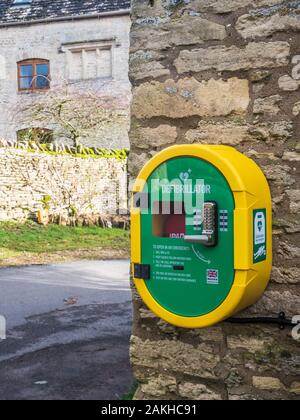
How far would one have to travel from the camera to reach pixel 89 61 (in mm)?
19172

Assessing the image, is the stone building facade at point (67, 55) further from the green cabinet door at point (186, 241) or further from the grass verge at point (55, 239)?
the green cabinet door at point (186, 241)

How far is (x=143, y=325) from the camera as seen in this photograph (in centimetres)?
315

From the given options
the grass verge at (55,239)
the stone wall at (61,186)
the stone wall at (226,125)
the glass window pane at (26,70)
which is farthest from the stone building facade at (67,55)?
the stone wall at (226,125)

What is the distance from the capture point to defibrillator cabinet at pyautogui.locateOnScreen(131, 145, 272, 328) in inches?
104

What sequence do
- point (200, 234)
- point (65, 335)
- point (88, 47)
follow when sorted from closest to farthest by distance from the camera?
point (200, 234)
point (65, 335)
point (88, 47)

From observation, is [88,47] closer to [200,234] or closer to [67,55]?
[67,55]

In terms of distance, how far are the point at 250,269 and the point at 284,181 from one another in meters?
0.48

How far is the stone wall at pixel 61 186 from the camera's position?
1439 cm

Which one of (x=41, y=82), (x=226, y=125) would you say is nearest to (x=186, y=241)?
(x=226, y=125)

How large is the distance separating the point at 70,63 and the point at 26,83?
1.68 m

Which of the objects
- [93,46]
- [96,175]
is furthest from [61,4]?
[96,175]

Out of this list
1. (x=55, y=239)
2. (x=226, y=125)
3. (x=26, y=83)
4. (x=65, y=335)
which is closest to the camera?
(x=226, y=125)

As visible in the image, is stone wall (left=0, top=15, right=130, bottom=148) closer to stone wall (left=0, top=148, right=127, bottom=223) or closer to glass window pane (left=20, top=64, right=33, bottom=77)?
glass window pane (left=20, top=64, right=33, bottom=77)

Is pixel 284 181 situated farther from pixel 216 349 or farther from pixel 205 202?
pixel 216 349
